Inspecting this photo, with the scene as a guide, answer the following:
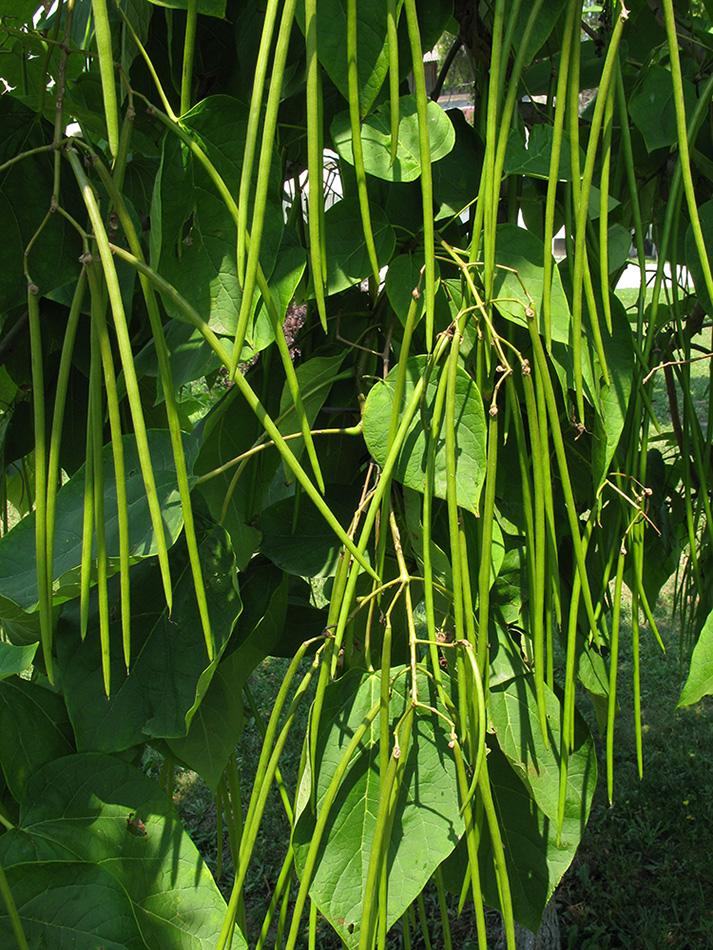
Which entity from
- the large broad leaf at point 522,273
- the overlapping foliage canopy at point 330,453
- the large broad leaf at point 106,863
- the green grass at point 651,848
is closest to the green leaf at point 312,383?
the overlapping foliage canopy at point 330,453

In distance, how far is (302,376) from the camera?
0.51 metres

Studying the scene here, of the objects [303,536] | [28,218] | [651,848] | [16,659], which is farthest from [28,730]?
[651,848]

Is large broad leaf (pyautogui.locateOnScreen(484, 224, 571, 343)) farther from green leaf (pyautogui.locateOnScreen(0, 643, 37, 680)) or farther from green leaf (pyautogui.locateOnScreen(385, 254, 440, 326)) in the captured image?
green leaf (pyautogui.locateOnScreen(0, 643, 37, 680))

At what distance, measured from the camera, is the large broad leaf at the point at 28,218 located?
482 mm

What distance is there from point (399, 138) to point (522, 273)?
0.10m

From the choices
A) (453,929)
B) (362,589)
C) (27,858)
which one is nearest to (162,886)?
(27,858)

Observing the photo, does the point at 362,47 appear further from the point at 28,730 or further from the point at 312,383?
the point at 28,730

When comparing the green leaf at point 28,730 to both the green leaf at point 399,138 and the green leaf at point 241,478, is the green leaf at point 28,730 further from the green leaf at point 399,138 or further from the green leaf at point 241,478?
the green leaf at point 399,138

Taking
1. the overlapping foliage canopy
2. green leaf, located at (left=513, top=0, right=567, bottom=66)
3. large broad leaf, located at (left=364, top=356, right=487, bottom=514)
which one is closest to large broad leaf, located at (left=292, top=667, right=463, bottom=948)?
the overlapping foliage canopy

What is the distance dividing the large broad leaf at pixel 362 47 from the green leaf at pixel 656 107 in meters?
0.21

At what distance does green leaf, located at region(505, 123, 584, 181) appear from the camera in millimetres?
443

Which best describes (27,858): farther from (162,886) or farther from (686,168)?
(686,168)

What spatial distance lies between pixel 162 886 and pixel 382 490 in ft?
0.85

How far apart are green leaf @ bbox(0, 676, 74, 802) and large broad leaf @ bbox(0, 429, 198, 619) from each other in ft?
0.16
